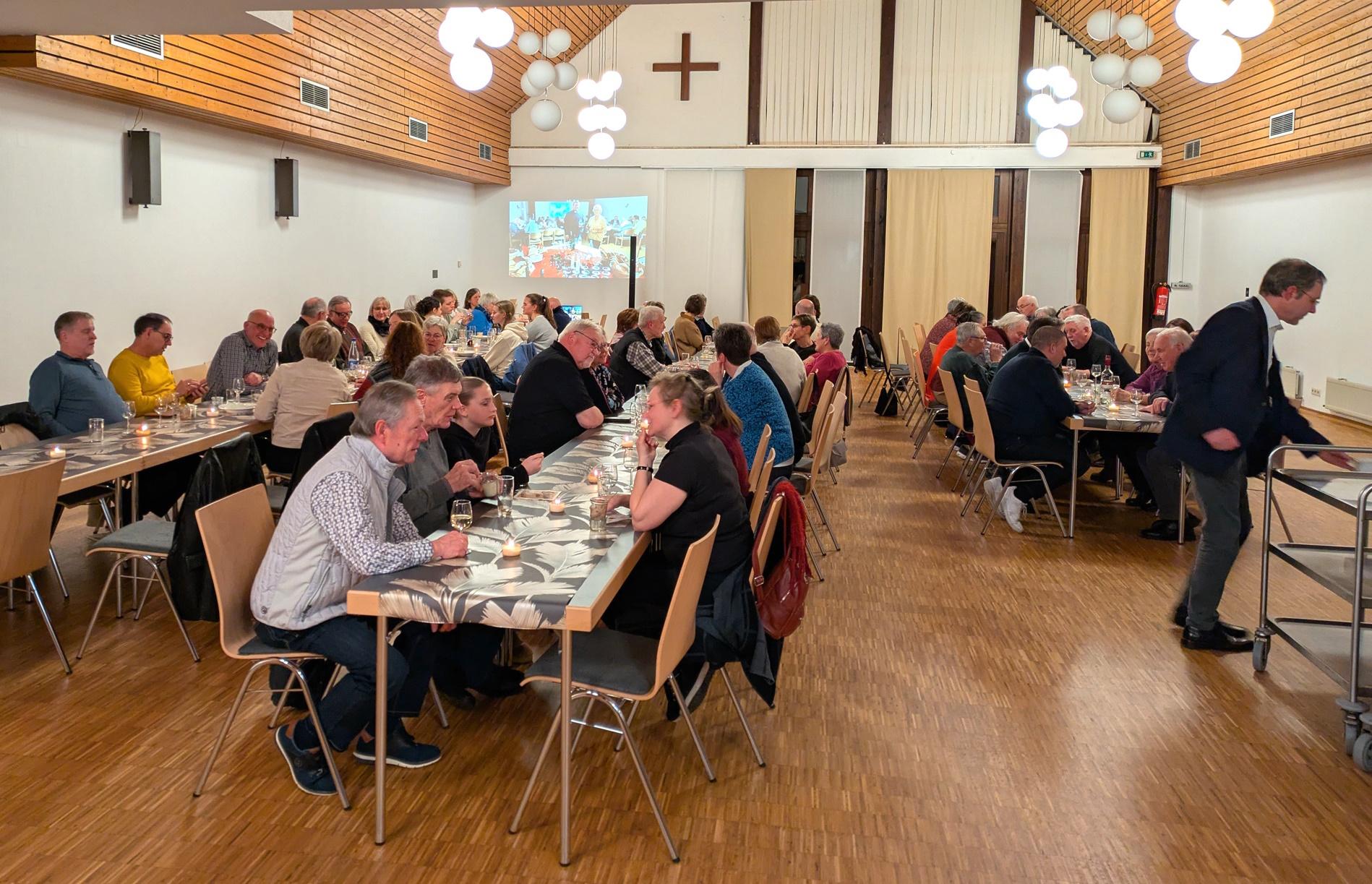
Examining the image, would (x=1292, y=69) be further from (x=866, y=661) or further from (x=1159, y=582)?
(x=866, y=661)

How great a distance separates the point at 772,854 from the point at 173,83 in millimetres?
7757

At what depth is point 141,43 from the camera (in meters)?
7.93

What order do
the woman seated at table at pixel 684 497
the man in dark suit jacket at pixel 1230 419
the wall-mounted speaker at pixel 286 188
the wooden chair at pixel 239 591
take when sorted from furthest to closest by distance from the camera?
the wall-mounted speaker at pixel 286 188 → the man in dark suit jacket at pixel 1230 419 → the woman seated at table at pixel 684 497 → the wooden chair at pixel 239 591

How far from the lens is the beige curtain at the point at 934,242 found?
1712 centimetres

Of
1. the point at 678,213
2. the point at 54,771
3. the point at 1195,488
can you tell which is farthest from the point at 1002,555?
the point at 678,213

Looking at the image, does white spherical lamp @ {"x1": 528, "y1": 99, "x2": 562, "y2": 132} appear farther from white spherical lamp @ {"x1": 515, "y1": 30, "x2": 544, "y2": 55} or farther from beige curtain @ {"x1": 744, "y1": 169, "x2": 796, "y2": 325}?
beige curtain @ {"x1": 744, "y1": 169, "x2": 796, "y2": 325}

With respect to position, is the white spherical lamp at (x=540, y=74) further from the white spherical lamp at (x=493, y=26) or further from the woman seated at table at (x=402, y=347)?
the woman seated at table at (x=402, y=347)

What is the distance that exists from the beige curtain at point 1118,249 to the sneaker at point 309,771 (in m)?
15.4

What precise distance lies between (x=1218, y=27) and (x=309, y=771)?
601cm

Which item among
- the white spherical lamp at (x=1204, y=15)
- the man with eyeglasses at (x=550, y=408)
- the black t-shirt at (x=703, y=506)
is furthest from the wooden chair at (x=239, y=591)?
the white spherical lamp at (x=1204, y=15)

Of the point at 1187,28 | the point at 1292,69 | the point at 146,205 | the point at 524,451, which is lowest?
the point at 524,451

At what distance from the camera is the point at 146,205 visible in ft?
29.1

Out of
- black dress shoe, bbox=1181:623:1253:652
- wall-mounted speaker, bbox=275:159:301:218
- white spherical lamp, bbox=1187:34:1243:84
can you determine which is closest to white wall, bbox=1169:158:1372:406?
white spherical lamp, bbox=1187:34:1243:84

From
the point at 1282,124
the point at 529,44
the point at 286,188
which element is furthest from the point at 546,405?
the point at 1282,124
